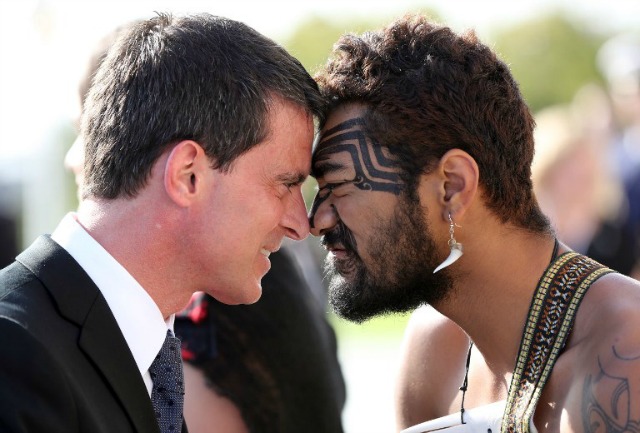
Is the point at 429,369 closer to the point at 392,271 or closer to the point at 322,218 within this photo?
the point at 392,271

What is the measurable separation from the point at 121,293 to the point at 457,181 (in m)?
1.25

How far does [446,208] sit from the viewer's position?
11.7 feet

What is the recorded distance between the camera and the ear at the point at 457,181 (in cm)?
349

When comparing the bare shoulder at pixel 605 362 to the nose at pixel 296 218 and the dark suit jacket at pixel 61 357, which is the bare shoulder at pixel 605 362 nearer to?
the nose at pixel 296 218

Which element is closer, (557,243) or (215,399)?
(557,243)

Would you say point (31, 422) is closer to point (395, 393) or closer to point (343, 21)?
point (395, 393)

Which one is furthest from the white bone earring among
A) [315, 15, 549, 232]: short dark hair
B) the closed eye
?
the closed eye

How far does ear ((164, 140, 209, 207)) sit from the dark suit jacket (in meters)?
0.38

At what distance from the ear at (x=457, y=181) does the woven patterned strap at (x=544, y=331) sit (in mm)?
373

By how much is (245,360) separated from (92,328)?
4.13ft

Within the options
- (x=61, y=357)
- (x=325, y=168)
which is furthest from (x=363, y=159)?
(x=61, y=357)

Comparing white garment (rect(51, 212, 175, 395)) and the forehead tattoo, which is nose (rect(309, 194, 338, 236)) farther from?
white garment (rect(51, 212, 175, 395))

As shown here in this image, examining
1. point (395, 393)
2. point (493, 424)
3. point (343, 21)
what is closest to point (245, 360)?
point (395, 393)

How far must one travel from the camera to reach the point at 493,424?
3.38 meters
